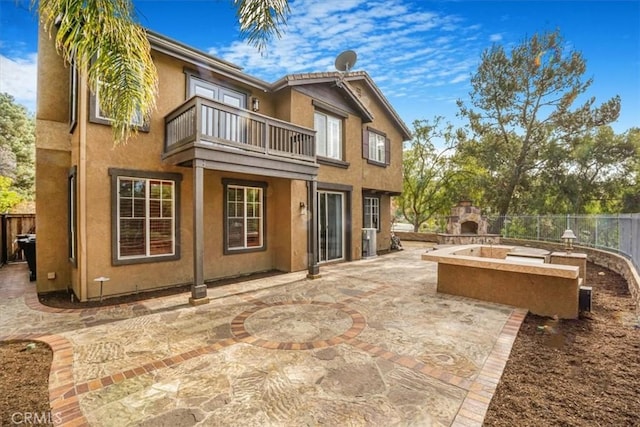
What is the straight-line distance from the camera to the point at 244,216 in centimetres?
850

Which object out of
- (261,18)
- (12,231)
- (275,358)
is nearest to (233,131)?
(261,18)

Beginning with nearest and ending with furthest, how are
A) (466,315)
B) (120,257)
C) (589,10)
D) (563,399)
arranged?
1. (563,399)
2. (466,315)
3. (120,257)
4. (589,10)

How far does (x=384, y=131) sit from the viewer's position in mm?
13391

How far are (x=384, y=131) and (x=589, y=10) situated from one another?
7478 mm

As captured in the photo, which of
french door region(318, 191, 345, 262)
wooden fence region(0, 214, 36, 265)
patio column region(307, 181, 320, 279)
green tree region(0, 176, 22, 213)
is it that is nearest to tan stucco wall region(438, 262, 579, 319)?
patio column region(307, 181, 320, 279)

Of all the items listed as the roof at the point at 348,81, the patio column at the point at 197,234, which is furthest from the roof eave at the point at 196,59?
the patio column at the point at 197,234


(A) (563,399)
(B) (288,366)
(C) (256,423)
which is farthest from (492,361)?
(C) (256,423)

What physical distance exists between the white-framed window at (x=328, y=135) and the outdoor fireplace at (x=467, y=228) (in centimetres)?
797

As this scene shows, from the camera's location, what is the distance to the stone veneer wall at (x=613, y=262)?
5879 millimetres

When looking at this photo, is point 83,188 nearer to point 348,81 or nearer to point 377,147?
point 348,81

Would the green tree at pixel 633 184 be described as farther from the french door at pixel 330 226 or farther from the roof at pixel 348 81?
the french door at pixel 330 226

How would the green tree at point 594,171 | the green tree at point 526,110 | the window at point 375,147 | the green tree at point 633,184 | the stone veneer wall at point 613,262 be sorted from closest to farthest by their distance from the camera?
the stone veneer wall at point 613,262
the window at point 375,147
the green tree at point 633,184
the green tree at point 526,110
the green tree at point 594,171

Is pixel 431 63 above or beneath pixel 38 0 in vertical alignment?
above

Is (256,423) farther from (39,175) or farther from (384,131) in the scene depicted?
Result: (384,131)
